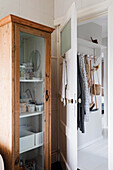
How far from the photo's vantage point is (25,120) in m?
1.71

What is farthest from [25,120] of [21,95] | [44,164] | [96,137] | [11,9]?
[96,137]

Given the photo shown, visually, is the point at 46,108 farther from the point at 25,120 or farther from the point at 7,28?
the point at 7,28

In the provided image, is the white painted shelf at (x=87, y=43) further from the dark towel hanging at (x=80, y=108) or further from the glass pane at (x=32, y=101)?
the glass pane at (x=32, y=101)

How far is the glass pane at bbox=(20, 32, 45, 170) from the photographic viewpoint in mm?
1676

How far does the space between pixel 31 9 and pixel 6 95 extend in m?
1.39

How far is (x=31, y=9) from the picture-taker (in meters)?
2.39

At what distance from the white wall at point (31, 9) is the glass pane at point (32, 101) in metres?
0.65

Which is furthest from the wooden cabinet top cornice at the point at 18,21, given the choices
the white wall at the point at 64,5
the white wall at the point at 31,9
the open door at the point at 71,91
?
the white wall at the point at 64,5

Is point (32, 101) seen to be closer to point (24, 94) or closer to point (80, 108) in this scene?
point (24, 94)

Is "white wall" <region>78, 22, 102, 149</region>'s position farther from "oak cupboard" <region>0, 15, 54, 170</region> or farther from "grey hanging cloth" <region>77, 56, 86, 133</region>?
"oak cupboard" <region>0, 15, 54, 170</region>

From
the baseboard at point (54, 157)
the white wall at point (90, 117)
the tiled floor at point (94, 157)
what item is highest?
the white wall at point (90, 117)

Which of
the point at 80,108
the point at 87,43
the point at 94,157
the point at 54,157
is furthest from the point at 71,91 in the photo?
the point at 87,43

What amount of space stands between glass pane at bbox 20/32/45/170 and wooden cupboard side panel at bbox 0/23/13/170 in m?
0.12

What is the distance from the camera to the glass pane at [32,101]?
1.68 metres
